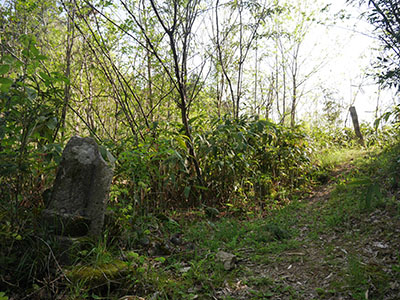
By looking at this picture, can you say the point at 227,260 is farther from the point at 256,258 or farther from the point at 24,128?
the point at 24,128

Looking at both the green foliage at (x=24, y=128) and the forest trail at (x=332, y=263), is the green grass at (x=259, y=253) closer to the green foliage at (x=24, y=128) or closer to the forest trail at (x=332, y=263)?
the forest trail at (x=332, y=263)

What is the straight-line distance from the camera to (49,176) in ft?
8.86

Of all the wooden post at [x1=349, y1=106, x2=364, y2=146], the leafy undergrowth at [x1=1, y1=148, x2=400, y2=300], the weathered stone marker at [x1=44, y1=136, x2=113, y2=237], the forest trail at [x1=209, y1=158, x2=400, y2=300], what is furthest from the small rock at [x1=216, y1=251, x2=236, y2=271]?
the wooden post at [x1=349, y1=106, x2=364, y2=146]

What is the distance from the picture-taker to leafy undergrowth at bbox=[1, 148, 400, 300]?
201 cm

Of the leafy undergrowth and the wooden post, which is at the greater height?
the wooden post

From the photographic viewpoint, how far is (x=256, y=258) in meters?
2.70

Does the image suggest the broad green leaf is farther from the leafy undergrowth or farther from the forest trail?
the forest trail

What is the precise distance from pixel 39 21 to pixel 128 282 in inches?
236

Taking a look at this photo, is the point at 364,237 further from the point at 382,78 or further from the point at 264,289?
the point at 382,78

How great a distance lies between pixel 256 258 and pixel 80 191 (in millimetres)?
1738

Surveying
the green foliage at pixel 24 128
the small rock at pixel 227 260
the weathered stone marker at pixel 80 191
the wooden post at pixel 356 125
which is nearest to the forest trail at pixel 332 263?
the small rock at pixel 227 260

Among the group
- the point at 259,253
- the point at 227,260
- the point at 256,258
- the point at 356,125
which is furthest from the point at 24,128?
the point at 356,125

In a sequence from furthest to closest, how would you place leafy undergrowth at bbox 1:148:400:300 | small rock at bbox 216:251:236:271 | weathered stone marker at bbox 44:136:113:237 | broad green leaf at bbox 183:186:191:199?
broad green leaf at bbox 183:186:191:199 → small rock at bbox 216:251:236:271 → weathered stone marker at bbox 44:136:113:237 → leafy undergrowth at bbox 1:148:400:300

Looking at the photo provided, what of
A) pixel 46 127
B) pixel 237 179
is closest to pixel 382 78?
pixel 237 179
